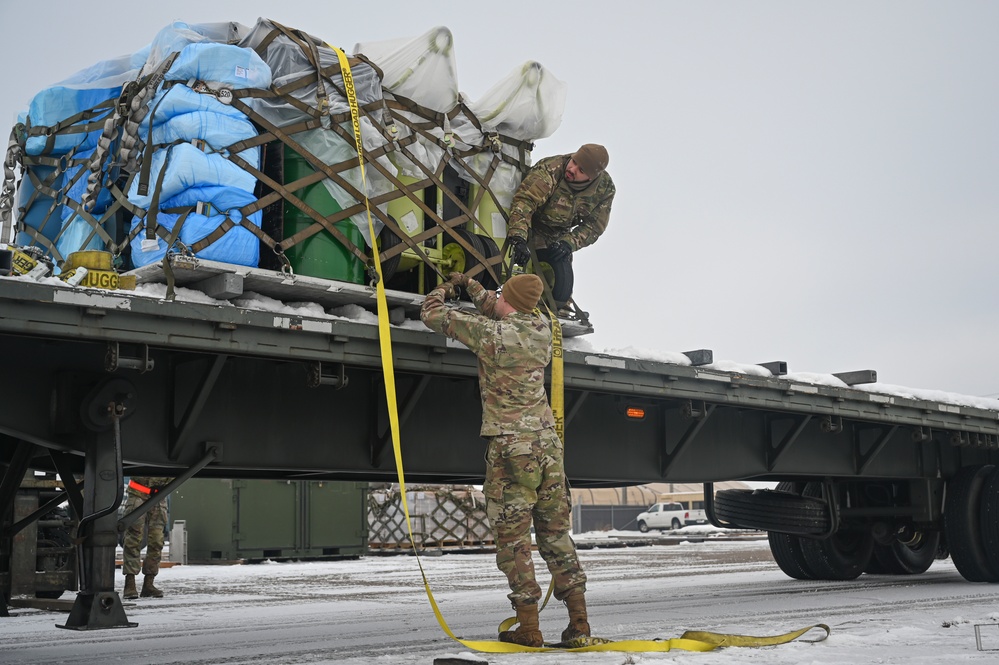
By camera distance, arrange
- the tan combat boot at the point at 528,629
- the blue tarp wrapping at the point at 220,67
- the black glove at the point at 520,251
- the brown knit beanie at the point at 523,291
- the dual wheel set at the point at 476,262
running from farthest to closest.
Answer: the black glove at the point at 520,251 → the dual wheel set at the point at 476,262 → the brown knit beanie at the point at 523,291 → the tan combat boot at the point at 528,629 → the blue tarp wrapping at the point at 220,67

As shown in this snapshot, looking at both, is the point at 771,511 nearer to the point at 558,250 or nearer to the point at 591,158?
the point at 558,250

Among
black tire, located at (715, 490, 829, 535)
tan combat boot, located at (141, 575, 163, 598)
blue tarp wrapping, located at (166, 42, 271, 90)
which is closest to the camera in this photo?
blue tarp wrapping, located at (166, 42, 271, 90)

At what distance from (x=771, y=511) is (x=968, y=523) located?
2.35m

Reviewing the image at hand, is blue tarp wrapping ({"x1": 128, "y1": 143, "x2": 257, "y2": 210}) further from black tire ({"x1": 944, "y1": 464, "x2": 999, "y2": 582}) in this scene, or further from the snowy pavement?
black tire ({"x1": 944, "y1": 464, "x2": 999, "y2": 582})

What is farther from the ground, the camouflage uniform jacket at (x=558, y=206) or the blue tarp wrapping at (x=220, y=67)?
the blue tarp wrapping at (x=220, y=67)

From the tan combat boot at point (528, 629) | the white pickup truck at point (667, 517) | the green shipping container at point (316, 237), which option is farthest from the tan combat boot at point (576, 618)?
the white pickup truck at point (667, 517)

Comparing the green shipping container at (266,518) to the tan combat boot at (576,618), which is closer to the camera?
the tan combat boot at (576,618)

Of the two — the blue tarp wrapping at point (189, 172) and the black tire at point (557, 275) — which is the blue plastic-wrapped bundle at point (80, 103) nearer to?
the blue tarp wrapping at point (189, 172)

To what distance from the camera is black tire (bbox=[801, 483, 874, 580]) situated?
13.2 metres

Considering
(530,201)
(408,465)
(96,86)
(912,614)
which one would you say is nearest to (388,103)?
(530,201)

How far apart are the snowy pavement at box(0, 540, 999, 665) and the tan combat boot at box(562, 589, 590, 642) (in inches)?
14.6

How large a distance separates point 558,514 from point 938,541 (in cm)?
913

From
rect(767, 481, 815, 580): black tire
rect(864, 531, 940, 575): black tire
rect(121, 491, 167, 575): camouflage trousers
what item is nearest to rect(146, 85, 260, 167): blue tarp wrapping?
rect(121, 491, 167, 575): camouflage trousers

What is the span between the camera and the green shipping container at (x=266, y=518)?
20734 mm
